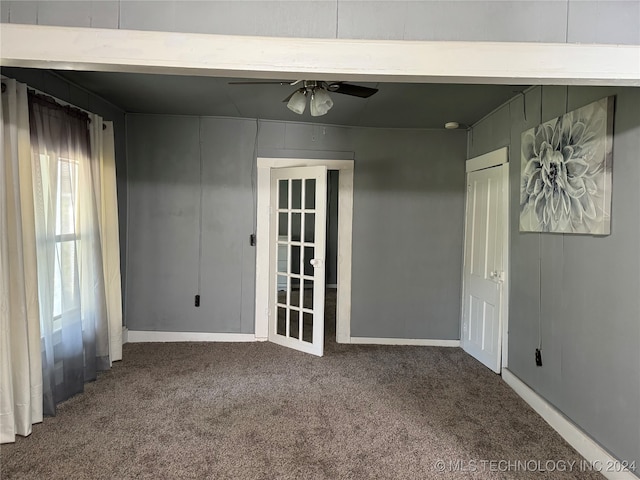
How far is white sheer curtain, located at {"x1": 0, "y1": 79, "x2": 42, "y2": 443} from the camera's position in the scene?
2.13m

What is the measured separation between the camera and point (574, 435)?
7.59 feet

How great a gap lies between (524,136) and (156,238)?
3.53 metres

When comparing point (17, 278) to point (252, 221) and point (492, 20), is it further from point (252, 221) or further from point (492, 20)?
point (492, 20)

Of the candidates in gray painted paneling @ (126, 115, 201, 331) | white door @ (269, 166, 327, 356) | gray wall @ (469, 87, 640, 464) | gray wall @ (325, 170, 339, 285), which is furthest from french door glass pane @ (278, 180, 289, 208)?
gray wall @ (325, 170, 339, 285)

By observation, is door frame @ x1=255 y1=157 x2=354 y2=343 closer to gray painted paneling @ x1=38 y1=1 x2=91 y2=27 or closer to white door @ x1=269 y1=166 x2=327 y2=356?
white door @ x1=269 y1=166 x2=327 y2=356

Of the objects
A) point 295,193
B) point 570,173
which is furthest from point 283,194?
point 570,173

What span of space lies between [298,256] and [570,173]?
2458mm

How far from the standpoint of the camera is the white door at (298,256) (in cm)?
378

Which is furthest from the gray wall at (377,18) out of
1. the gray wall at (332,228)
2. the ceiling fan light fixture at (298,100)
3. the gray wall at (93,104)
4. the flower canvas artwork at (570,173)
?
the gray wall at (332,228)

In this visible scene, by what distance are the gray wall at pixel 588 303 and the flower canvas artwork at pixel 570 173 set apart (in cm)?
5

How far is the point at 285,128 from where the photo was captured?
4102 millimetres

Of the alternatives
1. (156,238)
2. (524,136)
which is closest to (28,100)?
(156,238)

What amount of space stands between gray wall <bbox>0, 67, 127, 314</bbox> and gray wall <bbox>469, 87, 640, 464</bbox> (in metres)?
3.45

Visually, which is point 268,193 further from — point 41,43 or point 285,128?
point 41,43
